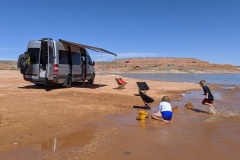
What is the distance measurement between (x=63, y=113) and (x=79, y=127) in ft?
6.03

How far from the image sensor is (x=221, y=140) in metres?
6.83

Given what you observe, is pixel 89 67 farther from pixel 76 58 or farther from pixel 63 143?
pixel 63 143

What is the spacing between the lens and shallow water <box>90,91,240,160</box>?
5562 millimetres

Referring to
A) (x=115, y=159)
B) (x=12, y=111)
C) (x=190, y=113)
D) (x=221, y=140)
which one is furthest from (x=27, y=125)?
(x=190, y=113)

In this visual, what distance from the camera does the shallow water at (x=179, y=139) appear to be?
5.56 m

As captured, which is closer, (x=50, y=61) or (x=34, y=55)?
(x=50, y=61)

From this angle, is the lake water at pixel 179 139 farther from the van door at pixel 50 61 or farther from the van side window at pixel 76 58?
the van side window at pixel 76 58

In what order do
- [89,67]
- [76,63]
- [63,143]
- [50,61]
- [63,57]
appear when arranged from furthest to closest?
[89,67] < [76,63] < [63,57] < [50,61] < [63,143]

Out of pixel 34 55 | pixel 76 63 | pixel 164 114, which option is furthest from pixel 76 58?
pixel 164 114

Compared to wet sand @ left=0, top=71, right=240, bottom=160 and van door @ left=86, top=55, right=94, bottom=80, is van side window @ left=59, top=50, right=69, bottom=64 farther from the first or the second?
wet sand @ left=0, top=71, right=240, bottom=160

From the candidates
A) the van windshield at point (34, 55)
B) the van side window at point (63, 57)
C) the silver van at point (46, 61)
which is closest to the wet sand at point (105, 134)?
the silver van at point (46, 61)

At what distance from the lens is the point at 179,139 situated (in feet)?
22.2

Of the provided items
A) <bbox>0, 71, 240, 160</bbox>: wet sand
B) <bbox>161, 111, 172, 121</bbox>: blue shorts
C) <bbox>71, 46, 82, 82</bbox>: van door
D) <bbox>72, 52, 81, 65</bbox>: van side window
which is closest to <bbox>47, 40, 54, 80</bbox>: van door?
<bbox>71, 46, 82, 82</bbox>: van door

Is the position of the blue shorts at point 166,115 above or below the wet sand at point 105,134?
above
